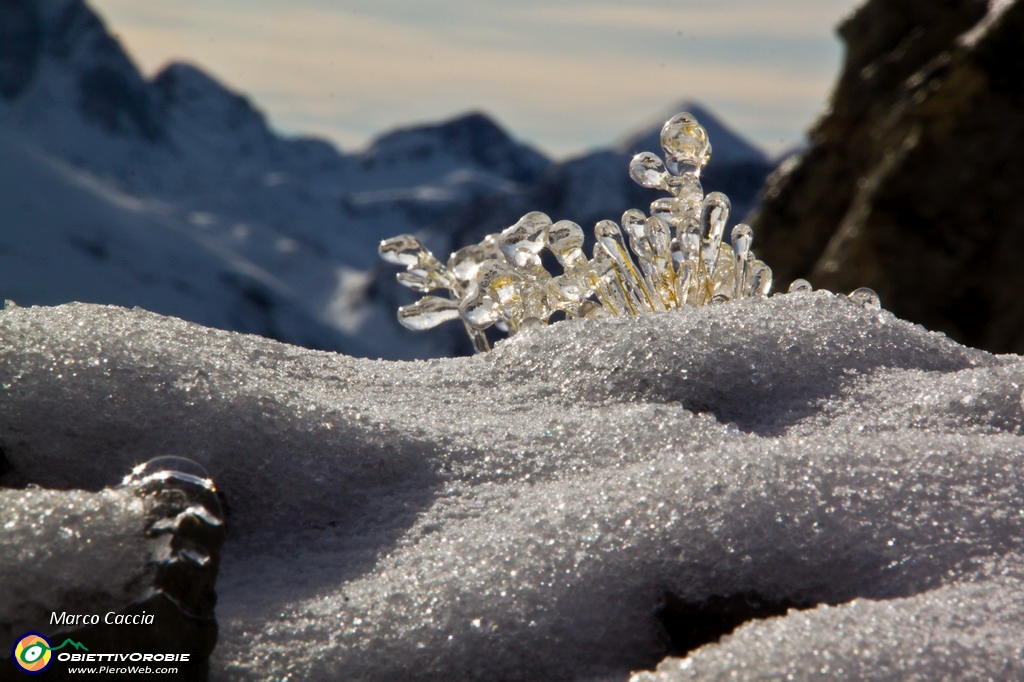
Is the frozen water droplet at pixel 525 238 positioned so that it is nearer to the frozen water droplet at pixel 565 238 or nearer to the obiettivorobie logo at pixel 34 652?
the frozen water droplet at pixel 565 238

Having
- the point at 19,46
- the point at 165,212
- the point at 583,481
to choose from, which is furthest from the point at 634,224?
the point at 19,46

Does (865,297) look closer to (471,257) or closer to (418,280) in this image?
(471,257)

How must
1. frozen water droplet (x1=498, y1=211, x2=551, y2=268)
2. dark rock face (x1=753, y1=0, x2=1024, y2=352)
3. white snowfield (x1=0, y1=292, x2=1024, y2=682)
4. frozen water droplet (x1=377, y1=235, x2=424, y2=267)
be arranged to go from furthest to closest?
dark rock face (x1=753, y1=0, x2=1024, y2=352) → frozen water droplet (x1=377, y1=235, x2=424, y2=267) → frozen water droplet (x1=498, y1=211, x2=551, y2=268) → white snowfield (x1=0, y1=292, x2=1024, y2=682)

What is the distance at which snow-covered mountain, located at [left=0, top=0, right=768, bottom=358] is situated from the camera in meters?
98.5

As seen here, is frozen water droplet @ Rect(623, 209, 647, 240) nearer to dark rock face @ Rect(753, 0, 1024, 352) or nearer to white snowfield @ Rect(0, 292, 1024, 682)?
white snowfield @ Rect(0, 292, 1024, 682)

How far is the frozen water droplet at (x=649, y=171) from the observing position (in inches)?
94.2

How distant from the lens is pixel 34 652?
1.06m

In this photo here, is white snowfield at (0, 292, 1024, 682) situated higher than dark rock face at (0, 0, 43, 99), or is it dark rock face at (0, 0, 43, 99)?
dark rock face at (0, 0, 43, 99)

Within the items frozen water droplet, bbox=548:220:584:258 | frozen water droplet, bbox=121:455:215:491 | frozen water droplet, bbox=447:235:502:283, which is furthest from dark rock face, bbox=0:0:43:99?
frozen water droplet, bbox=121:455:215:491

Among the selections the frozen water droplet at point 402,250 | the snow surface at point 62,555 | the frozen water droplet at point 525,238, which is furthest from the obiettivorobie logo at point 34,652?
the frozen water droplet at point 402,250

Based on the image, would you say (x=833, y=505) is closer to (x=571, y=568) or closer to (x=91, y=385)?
(x=571, y=568)

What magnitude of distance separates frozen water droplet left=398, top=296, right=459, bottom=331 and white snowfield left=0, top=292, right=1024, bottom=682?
0.39 metres

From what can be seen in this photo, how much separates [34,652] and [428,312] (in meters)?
1.45

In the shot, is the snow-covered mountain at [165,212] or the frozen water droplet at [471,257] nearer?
the frozen water droplet at [471,257]
